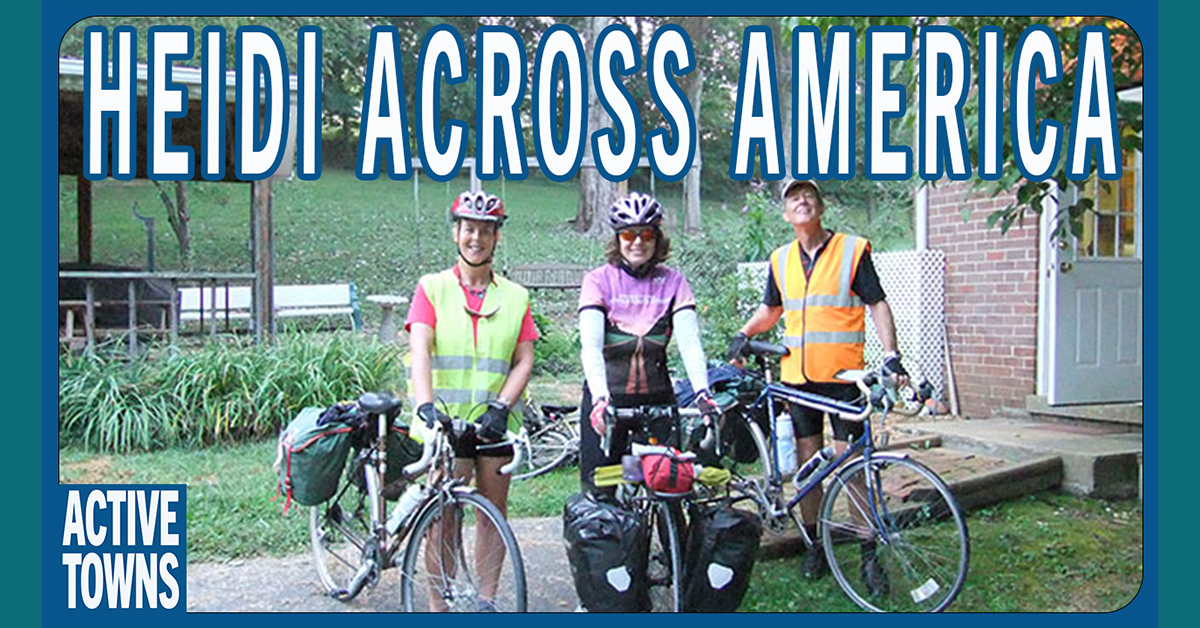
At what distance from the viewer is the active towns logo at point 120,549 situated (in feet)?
10.8

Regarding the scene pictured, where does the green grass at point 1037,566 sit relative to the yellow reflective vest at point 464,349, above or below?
below

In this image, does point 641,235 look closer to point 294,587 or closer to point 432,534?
point 432,534

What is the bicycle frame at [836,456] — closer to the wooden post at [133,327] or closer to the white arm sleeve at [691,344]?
the white arm sleeve at [691,344]

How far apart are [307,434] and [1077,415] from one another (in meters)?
4.29

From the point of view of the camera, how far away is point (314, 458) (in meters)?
3.40

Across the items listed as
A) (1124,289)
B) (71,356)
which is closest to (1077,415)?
(1124,289)

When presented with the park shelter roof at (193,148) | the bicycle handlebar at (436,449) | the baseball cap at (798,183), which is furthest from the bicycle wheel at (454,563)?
the baseball cap at (798,183)

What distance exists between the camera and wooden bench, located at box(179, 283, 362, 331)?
6.39 meters

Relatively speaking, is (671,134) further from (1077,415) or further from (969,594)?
(1077,415)

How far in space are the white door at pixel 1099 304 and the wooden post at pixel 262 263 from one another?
15.2 feet

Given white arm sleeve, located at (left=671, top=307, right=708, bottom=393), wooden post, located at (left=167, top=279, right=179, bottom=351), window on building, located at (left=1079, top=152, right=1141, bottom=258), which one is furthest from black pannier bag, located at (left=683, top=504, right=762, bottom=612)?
wooden post, located at (left=167, top=279, right=179, bottom=351)

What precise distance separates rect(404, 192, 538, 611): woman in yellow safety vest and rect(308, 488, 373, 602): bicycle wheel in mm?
532

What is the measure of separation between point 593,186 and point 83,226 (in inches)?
220

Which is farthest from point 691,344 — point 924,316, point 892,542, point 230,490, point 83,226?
point 83,226
